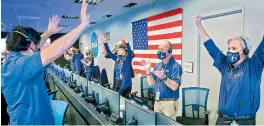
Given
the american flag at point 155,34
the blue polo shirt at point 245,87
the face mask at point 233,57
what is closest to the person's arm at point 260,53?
the blue polo shirt at point 245,87

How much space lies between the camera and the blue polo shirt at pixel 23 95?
4.03 feet

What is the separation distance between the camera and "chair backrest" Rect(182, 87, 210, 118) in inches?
115

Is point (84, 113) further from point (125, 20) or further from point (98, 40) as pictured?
point (98, 40)

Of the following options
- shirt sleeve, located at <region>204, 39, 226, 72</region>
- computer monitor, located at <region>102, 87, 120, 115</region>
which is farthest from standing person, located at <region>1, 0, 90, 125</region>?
shirt sleeve, located at <region>204, 39, 226, 72</region>

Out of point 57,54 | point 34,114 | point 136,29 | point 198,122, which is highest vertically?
point 136,29

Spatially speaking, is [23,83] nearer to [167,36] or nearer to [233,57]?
[233,57]

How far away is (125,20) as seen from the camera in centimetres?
702

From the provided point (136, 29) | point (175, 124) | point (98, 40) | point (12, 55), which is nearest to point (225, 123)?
point (175, 124)

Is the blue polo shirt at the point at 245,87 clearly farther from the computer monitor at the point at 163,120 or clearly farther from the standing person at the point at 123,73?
the standing person at the point at 123,73

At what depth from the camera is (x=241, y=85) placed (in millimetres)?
1962

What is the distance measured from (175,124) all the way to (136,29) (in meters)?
5.39

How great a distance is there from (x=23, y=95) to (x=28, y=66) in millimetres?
294

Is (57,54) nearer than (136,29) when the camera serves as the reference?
Yes

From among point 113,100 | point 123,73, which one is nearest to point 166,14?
point 123,73
